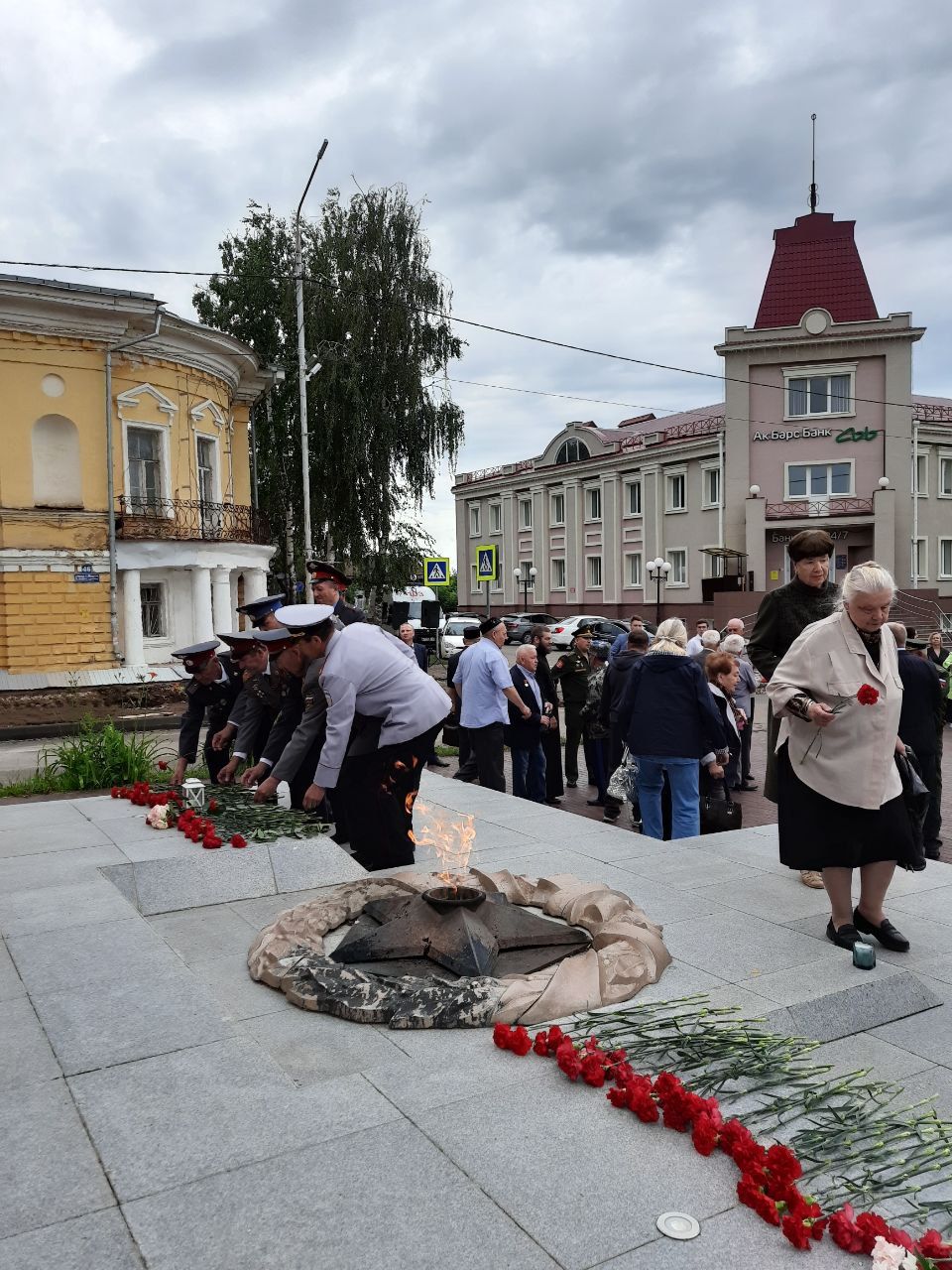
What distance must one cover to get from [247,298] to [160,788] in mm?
27610

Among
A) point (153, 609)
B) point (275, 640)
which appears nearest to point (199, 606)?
point (153, 609)

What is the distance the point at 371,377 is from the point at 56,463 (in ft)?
30.4

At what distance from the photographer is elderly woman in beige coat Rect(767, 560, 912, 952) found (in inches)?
170

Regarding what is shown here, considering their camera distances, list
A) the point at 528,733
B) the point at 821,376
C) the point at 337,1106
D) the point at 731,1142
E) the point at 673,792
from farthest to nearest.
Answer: the point at 821,376
the point at 528,733
the point at 673,792
the point at 337,1106
the point at 731,1142

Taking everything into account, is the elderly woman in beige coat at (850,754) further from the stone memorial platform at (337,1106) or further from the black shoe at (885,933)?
the stone memorial platform at (337,1106)

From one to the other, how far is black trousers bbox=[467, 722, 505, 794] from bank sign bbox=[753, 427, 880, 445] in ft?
106

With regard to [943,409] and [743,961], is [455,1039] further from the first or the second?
[943,409]

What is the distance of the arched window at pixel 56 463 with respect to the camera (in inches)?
880

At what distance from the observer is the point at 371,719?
5.58 metres

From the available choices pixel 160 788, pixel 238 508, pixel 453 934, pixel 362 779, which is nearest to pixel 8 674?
pixel 238 508

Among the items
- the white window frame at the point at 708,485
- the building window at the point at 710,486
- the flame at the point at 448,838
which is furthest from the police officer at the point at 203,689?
the building window at the point at 710,486

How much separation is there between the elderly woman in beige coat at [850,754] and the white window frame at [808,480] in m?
35.7

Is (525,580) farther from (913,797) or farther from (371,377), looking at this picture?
(913,797)

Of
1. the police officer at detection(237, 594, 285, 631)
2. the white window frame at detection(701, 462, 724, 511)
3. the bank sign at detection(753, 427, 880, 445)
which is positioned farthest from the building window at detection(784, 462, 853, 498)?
the police officer at detection(237, 594, 285, 631)
